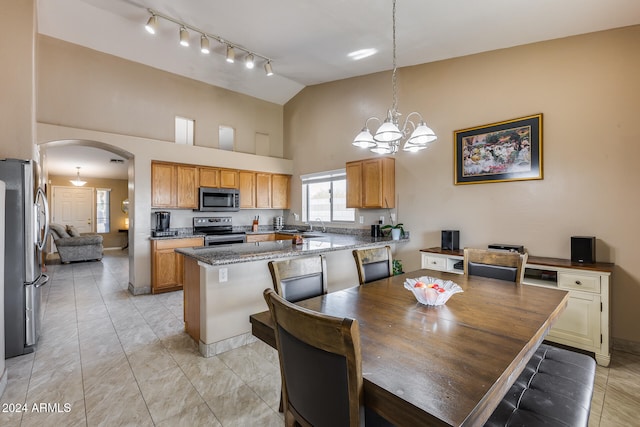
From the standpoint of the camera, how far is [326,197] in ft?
18.6

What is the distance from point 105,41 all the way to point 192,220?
3020 mm

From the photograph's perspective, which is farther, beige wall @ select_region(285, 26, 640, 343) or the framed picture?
the framed picture

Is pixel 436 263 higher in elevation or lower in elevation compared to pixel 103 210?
lower

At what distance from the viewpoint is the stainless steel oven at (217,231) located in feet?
16.6

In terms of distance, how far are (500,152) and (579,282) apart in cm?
156

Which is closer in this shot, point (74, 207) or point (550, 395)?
point (550, 395)

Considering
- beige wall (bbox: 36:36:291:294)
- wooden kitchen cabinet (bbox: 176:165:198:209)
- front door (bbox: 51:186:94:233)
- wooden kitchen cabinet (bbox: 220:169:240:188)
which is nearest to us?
beige wall (bbox: 36:36:291:294)

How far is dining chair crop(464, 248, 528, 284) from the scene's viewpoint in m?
2.17

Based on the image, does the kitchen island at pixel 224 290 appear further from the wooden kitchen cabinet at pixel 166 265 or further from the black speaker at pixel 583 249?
the black speaker at pixel 583 249

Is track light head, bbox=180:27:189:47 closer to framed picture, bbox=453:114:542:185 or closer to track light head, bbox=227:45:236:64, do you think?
track light head, bbox=227:45:236:64

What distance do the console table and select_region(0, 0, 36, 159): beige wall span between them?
4.95 m

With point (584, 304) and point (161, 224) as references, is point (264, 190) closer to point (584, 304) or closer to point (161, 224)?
point (161, 224)

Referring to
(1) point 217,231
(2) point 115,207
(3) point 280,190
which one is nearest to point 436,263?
(3) point 280,190

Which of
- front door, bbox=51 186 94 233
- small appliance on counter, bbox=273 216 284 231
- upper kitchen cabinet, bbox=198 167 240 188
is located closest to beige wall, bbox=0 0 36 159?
upper kitchen cabinet, bbox=198 167 240 188
